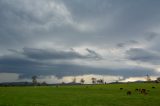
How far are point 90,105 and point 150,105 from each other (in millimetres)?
9737

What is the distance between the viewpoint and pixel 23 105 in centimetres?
4778

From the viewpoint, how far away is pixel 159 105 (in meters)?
48.3

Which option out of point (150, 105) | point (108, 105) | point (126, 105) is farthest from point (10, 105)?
point (150, 105)

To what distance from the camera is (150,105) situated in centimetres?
4822

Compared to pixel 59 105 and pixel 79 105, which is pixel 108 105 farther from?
pixel 59 105

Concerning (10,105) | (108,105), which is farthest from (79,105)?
(10,105)

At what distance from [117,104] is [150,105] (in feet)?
17.6

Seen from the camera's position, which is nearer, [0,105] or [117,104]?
[0,105]

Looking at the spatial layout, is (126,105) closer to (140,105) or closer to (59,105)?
(140,105)

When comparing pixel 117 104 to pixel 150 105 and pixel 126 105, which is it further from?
pixel 150 105

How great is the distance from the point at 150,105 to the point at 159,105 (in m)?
1.49

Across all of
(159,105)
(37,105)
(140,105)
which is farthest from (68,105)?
(159,105)

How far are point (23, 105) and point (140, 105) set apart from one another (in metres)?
18.9

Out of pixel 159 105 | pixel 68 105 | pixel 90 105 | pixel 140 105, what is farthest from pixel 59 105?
pixel 159 105
